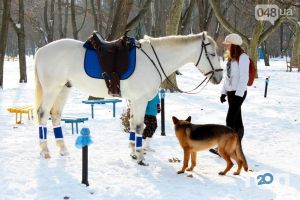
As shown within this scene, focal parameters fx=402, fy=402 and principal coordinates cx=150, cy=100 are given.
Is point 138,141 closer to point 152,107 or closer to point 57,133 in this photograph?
point 152,107

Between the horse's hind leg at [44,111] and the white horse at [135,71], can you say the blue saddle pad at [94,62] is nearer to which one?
the white horse at [135,71]

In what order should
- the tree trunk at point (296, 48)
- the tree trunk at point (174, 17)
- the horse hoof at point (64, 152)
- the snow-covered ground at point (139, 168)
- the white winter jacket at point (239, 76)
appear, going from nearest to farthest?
the snow-covered ground at point (139, 168) < the white winter jacket at point (239, 76) < the horse hoof at point (64, 152) < the tree trunk at point (174, 17) < the tree trunk at point (296, 48)

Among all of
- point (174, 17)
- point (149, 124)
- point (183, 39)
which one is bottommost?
point (149, 124)

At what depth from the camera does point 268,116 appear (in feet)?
36.1

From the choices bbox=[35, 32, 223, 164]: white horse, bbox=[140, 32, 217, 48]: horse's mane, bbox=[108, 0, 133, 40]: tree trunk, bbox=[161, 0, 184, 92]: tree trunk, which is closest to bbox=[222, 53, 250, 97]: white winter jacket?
bbox=[35, 32, 223, 164]: white horse

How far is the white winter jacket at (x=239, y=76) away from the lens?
21.6 feet

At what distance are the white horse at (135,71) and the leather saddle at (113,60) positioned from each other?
15 cm

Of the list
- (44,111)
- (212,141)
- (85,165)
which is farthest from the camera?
(44,111)

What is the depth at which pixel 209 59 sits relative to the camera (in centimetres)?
641

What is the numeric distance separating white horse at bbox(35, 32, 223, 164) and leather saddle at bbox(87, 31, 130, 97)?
15cm

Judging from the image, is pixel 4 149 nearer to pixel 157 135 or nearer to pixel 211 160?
pixel 157 135

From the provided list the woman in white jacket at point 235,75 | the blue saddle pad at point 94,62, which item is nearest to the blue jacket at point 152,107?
the blue saddle pad at point 94,62

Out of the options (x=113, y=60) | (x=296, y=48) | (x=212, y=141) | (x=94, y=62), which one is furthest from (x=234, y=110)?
(x=296, y=48)

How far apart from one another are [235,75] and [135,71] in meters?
1.70
